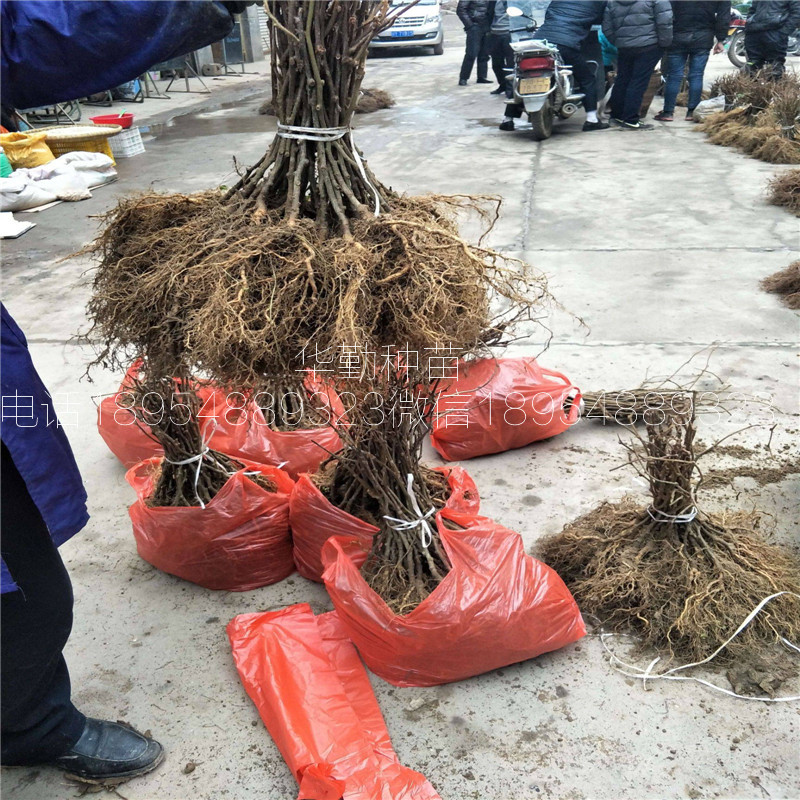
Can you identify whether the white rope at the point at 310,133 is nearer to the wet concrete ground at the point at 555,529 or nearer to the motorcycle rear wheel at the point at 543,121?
the wet concrete ground at the point at 555,529

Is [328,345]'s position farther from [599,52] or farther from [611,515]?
[599,52]

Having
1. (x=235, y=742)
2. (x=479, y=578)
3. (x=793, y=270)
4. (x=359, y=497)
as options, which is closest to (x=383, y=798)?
(x=235, y=742)

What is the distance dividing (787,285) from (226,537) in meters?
3.12

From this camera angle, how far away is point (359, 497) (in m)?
2.10

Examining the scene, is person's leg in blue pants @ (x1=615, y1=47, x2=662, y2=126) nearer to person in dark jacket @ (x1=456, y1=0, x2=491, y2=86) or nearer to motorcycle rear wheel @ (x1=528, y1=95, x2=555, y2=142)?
motorcycle rear wheel @ (x1=528, y1=95, x2=555, y2=142)

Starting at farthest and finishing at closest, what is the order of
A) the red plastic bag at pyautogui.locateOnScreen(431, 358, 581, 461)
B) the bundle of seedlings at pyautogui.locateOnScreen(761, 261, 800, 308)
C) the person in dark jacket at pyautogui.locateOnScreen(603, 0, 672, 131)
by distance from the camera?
the person in dark jacket at pyautogui.locateOnScreen(603, 0, 672, 131) < the bundle of seedlings at pyautogui.locateOnScreen(761, 261, 800, 308) < the red plastic bag at pyautogui.locateOnScreen(431, 358, 581, 461)

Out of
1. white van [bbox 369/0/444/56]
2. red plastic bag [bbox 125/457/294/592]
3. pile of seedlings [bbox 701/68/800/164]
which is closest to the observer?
red plastic bag [bbox 125/457/294/592]

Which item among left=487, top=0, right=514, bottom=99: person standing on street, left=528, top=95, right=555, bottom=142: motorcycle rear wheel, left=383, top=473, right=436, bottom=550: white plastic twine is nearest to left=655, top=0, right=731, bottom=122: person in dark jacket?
→ left=528, top=95, right=555, bottom=142: motorcycle rear wheel

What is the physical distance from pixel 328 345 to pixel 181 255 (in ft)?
1.35

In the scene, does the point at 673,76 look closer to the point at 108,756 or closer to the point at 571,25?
the point at 571,25

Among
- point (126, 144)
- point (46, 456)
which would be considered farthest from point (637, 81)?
point (46, 456)

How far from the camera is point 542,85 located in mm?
6797

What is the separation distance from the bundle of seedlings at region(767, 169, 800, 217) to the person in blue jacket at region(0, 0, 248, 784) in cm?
472

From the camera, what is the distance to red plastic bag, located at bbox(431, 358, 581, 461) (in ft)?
8.71
